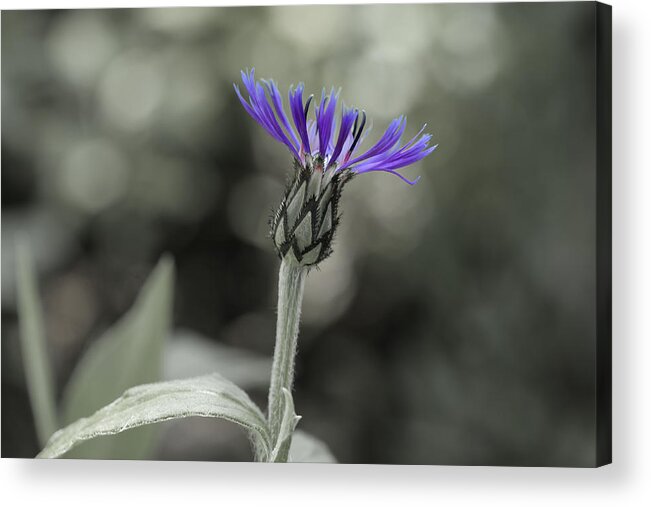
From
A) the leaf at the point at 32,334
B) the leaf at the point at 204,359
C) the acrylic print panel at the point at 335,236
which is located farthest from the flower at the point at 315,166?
the leaf at the point at 32,334

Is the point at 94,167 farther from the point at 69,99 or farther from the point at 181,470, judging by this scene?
the point at 181,470

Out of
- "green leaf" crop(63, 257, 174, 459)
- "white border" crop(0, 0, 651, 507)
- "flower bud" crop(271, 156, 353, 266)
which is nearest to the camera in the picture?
"flower bud" crop(271, 156, 353, 266)

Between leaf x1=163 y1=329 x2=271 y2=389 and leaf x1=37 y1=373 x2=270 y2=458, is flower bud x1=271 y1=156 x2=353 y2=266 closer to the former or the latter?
leaf x1=37 y1=373 x2=270 y2=458

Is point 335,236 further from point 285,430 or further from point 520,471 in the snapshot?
point 520,471

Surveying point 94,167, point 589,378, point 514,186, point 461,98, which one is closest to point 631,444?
point 589,378

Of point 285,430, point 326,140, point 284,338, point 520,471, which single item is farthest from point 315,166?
point 520,471

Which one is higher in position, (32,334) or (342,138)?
(342,138)

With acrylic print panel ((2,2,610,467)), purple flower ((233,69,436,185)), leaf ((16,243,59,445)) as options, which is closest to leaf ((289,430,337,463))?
acrylic print panel ((2,2,610,467))
